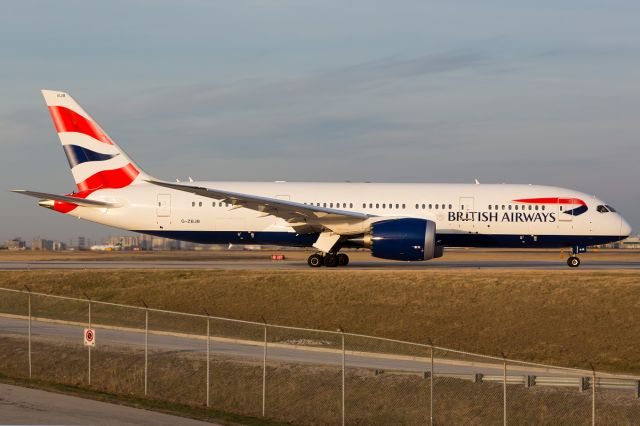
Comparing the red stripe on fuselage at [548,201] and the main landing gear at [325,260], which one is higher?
the red stripe on fuselage at [548,201]

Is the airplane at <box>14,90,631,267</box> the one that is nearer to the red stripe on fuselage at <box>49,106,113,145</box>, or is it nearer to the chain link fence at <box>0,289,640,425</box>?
the red stripe on fuselage at <box>49,106,113,145</box>

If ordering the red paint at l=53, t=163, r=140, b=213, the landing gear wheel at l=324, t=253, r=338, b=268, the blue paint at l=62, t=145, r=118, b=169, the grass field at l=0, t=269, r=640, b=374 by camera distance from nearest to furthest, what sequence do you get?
the grass field at l=0, t=269, r=640, b=374
the landing gear wheel at l=324, t=253, r=338, b=268
the red paint at l=53, t=163, r=140, b=213
the blue paint at l=62, t=145, r=118, b=169

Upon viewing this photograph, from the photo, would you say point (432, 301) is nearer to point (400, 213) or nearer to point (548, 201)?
point (400, 213)

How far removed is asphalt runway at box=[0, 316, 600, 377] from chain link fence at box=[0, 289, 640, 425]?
0.13 feet

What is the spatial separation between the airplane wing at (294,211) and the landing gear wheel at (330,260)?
1458mm

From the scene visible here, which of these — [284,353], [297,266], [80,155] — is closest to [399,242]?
[297,266]

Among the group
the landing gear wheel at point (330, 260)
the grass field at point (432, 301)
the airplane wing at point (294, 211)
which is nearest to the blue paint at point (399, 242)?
the grass field at point (432, 301)

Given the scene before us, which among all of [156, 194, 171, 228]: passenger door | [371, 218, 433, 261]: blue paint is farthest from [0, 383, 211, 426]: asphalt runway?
[156, 194, 171, 228]: passenger door

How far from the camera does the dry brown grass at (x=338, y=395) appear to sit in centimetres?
1928

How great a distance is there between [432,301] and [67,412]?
17.2 metres

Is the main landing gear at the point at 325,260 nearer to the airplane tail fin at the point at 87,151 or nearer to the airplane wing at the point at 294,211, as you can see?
the airplane wing at the point at 294,211

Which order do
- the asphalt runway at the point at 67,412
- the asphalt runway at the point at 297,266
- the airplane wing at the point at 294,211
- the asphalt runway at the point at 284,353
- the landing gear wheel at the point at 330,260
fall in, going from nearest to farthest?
the asphalt runway at the point at 67,412 < the asphalt runway at the point at 284,353 < the airplane wing at the point at 294,211 < the landing gear wheel at the point at 330,260 < the asphalt runway at the point at 297,266

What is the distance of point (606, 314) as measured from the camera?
29.9m

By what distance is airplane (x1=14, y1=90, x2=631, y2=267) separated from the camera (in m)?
39.6
